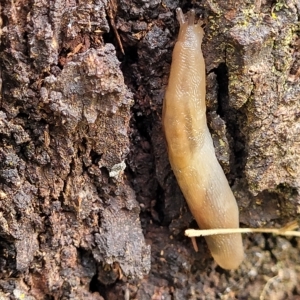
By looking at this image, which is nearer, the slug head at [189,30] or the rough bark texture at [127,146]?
the rough bark texture at [127,146]

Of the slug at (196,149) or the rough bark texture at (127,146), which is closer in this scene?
the rough bark texture at (127,146)

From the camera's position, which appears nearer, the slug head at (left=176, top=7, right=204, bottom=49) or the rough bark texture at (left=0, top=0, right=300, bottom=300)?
the rough bark texture at (left=0, top=0, right=300, bottom=300)

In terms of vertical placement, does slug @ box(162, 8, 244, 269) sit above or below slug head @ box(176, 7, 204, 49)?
below

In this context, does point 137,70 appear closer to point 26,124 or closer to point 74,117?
point 74,117

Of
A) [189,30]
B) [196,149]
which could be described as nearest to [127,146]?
[196,149]

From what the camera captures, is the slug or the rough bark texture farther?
the slug

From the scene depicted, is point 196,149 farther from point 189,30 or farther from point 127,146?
point 189,30

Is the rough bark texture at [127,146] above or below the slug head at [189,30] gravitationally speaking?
below
